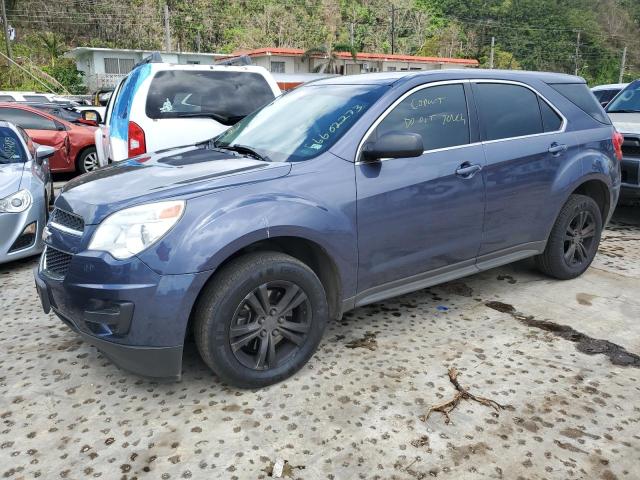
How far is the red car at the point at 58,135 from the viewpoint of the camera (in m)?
10.2

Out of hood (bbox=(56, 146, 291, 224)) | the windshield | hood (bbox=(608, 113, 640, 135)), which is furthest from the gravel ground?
the windshield

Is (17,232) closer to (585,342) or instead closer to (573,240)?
(585,342)

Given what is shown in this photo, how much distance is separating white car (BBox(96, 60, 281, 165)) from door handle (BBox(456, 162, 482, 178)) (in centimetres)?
315

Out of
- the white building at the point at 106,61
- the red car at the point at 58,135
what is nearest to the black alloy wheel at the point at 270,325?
the red car at the point at 58,135

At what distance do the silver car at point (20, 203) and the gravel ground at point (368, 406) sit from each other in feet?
3.92

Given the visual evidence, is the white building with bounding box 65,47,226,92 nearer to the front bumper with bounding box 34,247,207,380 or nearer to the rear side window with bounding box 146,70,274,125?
the rear side window with bounding box 146,70,274,125

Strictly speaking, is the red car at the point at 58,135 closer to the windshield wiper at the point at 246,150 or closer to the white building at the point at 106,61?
the windshield wiper at the point at 246,150

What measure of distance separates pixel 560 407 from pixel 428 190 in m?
1.47

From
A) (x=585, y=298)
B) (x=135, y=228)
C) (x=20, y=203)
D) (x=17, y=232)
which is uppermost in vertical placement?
(x=135, y=228)

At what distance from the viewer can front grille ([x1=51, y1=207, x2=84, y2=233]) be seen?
114 inches

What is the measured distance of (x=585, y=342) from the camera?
12.0 ft

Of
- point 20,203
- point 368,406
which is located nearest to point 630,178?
point 368,406

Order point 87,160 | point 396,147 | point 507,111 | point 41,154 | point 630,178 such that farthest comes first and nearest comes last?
1. point 87,160
2. point 630,178
3. point 41,154
4. point 507,111
5. point 396,147

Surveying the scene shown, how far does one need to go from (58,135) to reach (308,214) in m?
9.07
